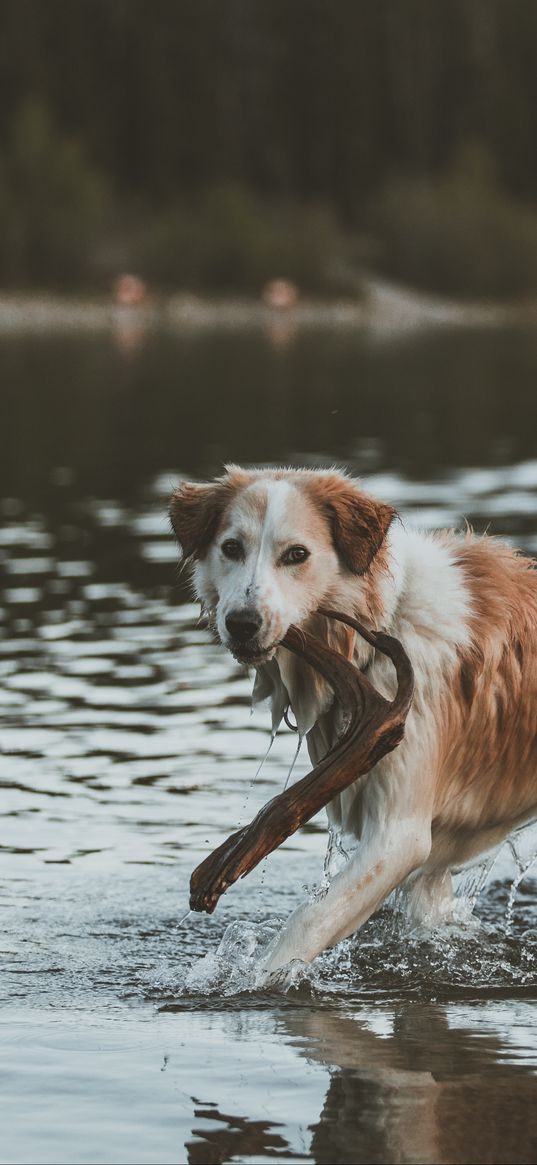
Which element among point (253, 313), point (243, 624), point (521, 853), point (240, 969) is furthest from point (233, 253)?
point (243, 624)

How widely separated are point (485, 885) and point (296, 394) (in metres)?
22.7

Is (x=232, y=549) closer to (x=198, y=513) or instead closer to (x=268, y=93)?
(x=198, y=513)

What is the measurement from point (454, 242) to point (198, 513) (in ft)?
191

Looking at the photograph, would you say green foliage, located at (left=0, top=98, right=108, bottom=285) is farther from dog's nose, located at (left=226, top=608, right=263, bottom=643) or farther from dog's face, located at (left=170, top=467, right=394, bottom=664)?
dog's nose, located at (left=226, top=608, right=263, bottom=643)

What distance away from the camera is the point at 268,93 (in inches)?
3957

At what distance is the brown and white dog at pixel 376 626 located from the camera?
6887 mm

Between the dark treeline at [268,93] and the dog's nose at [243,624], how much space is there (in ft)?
274

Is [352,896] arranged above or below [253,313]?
below

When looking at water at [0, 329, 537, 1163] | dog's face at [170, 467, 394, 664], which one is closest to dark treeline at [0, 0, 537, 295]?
water at [0, 329, 537, 1163]

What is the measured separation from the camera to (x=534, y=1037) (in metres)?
6.62

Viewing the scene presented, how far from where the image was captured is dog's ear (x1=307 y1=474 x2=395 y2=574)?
695 cm

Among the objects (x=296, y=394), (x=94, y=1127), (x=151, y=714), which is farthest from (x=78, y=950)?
(x=296, y=394)

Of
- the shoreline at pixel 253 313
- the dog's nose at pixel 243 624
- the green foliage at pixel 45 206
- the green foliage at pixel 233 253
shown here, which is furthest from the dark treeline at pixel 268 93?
the dog's nose at pixel 243 624

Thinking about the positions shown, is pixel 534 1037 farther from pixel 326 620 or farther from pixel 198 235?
pixel 198 235
